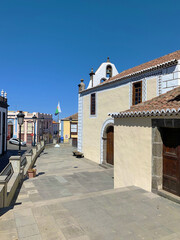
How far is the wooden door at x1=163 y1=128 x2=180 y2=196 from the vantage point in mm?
5882

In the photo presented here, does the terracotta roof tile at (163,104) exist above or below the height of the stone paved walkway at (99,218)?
above

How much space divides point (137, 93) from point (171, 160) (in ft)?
23.6

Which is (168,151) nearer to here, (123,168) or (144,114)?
(144,114)

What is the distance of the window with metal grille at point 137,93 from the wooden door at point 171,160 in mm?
6131

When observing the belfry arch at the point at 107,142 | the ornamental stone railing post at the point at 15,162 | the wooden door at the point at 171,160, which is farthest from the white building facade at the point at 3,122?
the wooden door at the point at 171,160

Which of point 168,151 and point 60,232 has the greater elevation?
point 168,151

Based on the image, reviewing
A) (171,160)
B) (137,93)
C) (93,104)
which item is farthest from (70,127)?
(171,160)

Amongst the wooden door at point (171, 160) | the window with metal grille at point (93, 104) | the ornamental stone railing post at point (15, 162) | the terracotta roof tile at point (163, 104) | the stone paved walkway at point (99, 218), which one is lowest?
the stone paved walkway at point (99, 218)

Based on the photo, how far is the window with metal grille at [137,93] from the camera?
481 inches

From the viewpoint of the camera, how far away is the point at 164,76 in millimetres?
10219

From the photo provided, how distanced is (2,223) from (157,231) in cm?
354

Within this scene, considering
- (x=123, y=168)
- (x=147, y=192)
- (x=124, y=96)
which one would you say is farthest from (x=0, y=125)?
(x=147, y=192)

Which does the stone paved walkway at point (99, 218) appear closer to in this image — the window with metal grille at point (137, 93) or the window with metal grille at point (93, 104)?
the window with metal grille at point (137, 93)

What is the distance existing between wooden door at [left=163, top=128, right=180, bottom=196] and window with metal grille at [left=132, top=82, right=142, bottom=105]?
20.1ft
